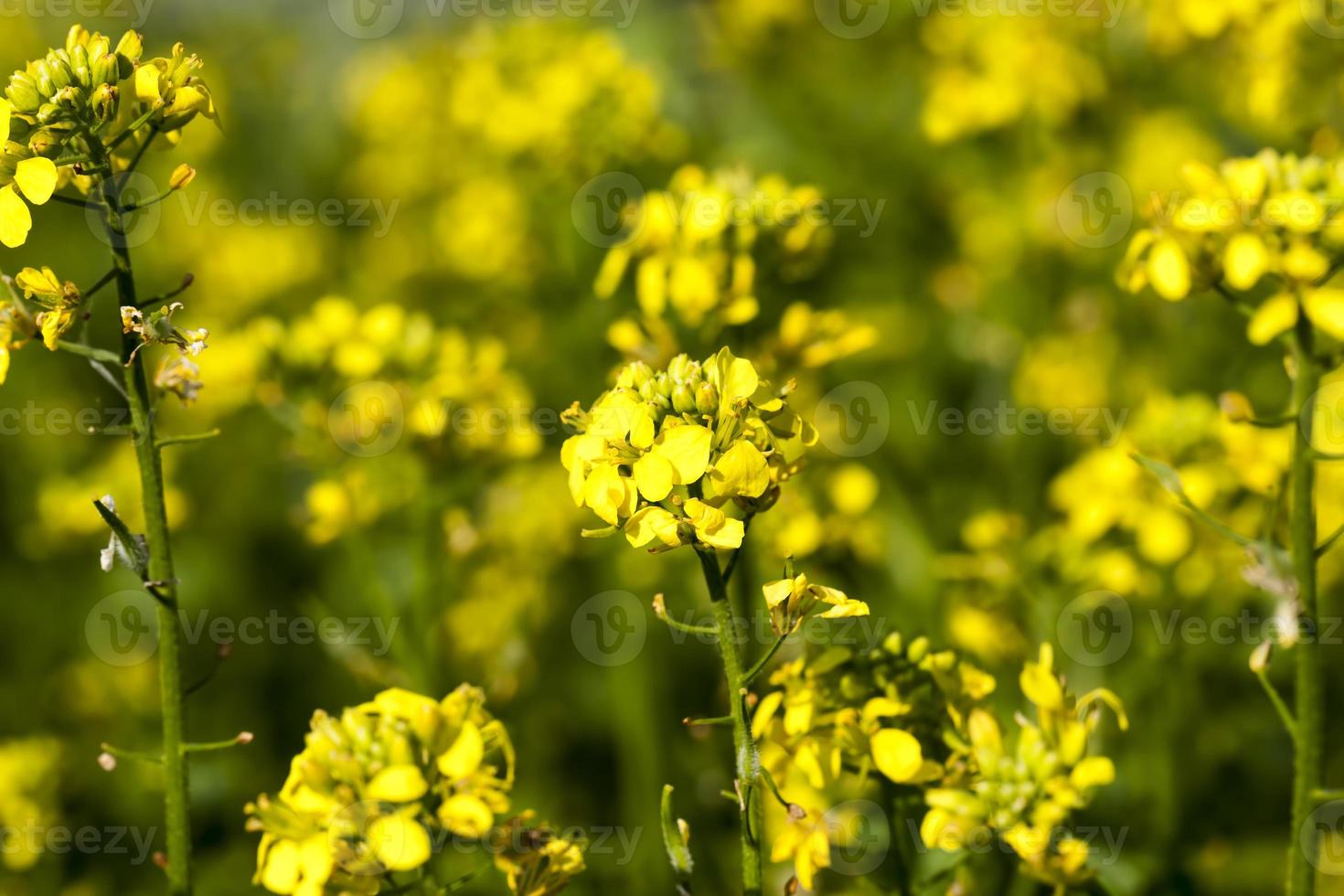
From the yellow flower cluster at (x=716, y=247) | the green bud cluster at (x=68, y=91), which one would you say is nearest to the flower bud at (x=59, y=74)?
the green bud cluster at (x=68, y=91)

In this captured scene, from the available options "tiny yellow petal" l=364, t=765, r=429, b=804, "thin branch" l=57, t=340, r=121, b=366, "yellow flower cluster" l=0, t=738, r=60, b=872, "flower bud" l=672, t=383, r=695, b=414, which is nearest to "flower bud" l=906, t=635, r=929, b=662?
"flower bud" l=672, t=383, r=695, b=414

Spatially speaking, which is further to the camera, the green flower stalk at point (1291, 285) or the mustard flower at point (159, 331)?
the green flower stalk at point (1291, 285)

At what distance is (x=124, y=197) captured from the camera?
6.61ft

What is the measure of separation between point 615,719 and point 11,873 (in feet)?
5.71

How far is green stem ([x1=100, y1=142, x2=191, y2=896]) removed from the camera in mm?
1888

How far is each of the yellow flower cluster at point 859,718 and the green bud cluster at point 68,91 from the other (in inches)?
55.0

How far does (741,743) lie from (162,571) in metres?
0.97

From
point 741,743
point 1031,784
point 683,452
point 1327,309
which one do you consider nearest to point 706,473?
point 683,452

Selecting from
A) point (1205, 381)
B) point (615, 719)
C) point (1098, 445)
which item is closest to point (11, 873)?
point (615, 719)

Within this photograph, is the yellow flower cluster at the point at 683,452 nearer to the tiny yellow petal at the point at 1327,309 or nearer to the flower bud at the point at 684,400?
the flower bud at the point at 684,400

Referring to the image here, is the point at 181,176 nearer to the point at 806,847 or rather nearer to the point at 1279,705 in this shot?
the point at 806,847

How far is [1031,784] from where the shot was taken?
2.10 meters

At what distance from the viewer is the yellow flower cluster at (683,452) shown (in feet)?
5.69

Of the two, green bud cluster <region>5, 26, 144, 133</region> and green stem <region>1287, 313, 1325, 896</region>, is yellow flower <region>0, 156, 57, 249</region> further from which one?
green stem <region>1287, 313, 1325, 896</region>
